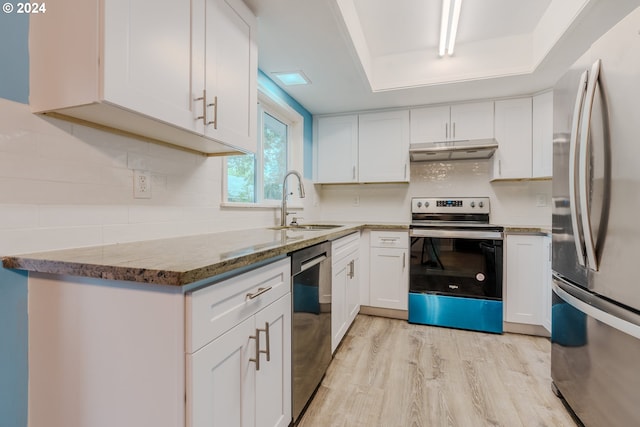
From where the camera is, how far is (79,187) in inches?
41.3

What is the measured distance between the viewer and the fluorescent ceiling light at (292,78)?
2.27 metres

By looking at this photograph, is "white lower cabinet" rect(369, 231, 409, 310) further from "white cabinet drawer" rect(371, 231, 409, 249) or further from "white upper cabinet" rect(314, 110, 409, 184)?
"white upper cabinet" rect(314, 110, 409, 184)

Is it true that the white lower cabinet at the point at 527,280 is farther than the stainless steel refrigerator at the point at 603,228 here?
Yes

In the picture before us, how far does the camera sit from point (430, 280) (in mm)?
2693

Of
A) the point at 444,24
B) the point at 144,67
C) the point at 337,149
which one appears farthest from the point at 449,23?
the point at 144,67

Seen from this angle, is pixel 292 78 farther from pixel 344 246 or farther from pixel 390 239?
pixel 390 239

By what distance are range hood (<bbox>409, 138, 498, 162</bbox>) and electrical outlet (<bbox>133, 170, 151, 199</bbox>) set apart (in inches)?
90.4

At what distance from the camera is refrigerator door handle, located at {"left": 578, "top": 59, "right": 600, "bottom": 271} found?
3.90 ft

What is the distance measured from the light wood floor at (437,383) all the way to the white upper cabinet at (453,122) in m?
1.80

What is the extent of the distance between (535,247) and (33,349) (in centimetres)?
308

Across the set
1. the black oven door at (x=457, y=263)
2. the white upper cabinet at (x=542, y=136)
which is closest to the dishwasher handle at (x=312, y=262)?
the black oven door at (x=457, y=263)

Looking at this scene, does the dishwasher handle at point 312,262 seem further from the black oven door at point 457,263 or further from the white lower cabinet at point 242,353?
the black oven door at point 457,263

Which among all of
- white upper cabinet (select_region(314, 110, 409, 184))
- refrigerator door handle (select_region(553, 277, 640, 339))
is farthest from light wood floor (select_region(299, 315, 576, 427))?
white upper cabinet (select_region(314, 110, 409, 184))

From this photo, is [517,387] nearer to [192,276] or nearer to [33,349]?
[192,276]
